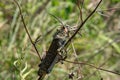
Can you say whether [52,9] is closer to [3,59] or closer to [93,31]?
[93,31]

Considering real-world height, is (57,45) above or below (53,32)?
above

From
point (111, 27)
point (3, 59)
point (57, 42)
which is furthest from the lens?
point (111, 27)

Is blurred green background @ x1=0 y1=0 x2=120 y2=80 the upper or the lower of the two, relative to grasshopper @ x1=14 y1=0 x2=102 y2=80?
lower

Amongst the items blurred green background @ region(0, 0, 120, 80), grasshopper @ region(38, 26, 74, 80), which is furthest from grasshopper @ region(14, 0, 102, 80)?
blurred green background @ region(0, 0, 120, 80)

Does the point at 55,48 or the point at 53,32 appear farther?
the point at 53,32

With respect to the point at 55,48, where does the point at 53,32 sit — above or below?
below

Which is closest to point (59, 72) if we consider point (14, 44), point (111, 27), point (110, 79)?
point (14, 44)

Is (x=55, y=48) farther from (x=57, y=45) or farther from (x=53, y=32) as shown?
(x=53, y=32)

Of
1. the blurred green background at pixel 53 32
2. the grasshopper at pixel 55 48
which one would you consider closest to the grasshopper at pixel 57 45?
the grasshopper at pixel 55 48

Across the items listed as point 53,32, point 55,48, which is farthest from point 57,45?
point 53,32

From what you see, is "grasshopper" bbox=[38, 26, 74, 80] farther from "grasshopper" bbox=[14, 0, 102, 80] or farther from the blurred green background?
the blurred green background

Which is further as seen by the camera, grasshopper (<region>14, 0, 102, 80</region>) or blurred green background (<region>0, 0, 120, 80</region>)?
blurred green background (<region>0, 0, 120, 80</region>)
